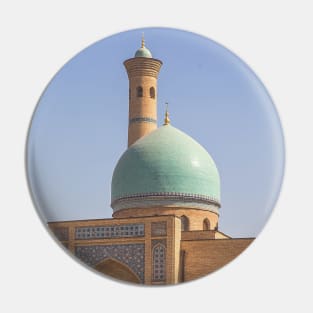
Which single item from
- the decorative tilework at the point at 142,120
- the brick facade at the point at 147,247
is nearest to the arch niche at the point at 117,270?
the brick facade at the point at 147,247

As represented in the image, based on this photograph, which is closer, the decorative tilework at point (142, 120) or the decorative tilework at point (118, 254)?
the decorative tilework at point (118, 254)

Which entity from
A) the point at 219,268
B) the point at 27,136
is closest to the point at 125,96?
the point at 27,136

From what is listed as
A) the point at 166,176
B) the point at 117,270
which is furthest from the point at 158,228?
the point at 117,270

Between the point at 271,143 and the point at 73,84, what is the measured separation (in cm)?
209

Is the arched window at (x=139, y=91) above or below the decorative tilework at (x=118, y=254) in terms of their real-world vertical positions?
above

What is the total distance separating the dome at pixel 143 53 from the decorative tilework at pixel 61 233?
1.97 meters

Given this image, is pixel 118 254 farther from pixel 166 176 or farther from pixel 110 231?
pixel 166 176

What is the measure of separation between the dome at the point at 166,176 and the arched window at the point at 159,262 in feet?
1.77

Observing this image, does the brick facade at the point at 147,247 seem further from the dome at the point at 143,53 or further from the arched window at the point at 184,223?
the dome at the point at 143,53

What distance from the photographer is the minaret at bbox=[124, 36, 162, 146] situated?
447 inches

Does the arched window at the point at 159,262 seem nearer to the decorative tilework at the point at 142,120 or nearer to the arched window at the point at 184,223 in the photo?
the arched window at the point at 184,223

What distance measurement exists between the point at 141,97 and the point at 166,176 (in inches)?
40.0

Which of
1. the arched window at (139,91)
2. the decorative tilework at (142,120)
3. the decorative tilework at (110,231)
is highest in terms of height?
the arched window at (139,91)

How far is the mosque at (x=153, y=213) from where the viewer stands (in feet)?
36.2
